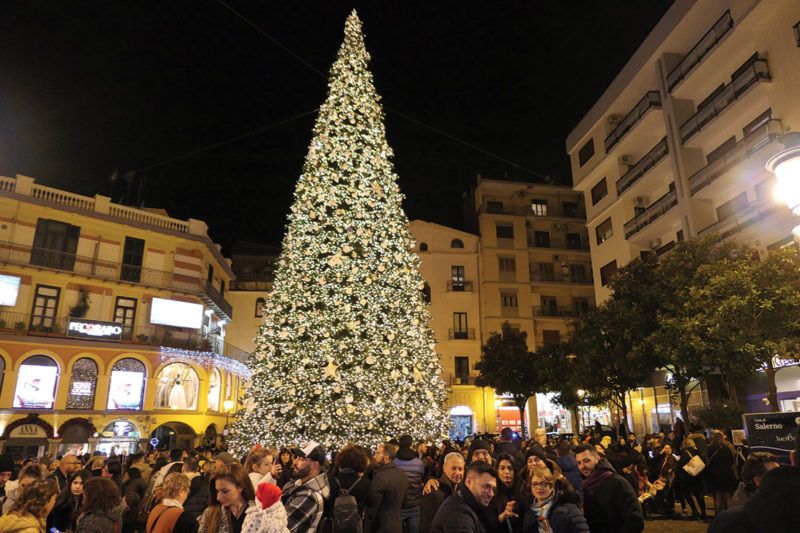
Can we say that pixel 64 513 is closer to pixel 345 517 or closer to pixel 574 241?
pixel 345 517

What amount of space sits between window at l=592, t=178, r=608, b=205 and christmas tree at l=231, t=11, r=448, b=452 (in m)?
19.7

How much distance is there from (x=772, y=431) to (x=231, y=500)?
613cm

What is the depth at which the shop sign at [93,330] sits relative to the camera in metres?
24.7

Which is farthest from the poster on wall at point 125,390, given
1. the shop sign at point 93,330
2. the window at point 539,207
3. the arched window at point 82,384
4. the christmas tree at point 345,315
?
the window at point 539,207

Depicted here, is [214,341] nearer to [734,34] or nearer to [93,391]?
[93,391]

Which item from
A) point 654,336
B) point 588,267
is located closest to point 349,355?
point 654,336

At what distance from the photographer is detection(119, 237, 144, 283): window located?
27.6 m

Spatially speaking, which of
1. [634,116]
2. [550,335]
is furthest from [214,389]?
[634,116]

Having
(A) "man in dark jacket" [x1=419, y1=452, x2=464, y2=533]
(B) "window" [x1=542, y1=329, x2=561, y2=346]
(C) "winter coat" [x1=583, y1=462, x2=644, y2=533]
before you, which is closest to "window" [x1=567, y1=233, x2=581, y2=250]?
(B) "window" [x1=542, y1=329, x2=561, y2=346]

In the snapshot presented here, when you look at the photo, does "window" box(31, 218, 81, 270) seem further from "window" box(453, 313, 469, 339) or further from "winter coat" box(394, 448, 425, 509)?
"winter coat" box(394, 448, 425, 509)

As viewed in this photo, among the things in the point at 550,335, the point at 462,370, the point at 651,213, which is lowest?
the point at 462,370

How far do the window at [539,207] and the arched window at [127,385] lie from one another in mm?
29645

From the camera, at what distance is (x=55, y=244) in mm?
25812

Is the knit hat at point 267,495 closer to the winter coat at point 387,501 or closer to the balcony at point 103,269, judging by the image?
the winter coat at point 387,501
